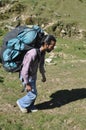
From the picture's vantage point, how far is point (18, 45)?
844 centimetres

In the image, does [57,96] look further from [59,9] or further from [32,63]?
[59,9]

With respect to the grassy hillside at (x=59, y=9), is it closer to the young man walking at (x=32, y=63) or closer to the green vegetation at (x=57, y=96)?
the green vegetation at (x=57, y=96)

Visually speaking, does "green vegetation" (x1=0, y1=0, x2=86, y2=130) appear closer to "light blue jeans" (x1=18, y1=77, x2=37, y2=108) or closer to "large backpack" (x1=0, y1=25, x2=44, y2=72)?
"light blue jeans" (x1=18, y1=77, x2=37, y2=108)

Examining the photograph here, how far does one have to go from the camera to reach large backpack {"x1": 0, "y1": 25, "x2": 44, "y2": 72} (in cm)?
844

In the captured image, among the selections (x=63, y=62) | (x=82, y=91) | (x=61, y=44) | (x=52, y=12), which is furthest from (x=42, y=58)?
(x=52, y=12)

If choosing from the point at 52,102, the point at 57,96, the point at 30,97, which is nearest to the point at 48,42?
the point at 30,97

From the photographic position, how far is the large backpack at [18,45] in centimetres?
844

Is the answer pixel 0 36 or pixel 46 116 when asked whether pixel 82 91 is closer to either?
pixel 46 116

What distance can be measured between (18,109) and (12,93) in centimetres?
120

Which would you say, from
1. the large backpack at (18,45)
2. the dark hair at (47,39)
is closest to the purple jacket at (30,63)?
the large backpack at (18,45)

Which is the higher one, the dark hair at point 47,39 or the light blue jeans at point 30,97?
the dark hair at point 47,39

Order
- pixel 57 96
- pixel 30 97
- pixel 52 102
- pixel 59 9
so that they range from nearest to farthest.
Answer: pixel 30 97 → pixel 52 102 → pixel 57 96 → pixel 59 9

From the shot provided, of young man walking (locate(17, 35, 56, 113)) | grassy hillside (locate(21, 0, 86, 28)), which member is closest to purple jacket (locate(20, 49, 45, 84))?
young man walking (locate(17, 35, 56, 113))

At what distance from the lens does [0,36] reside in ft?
64.0
